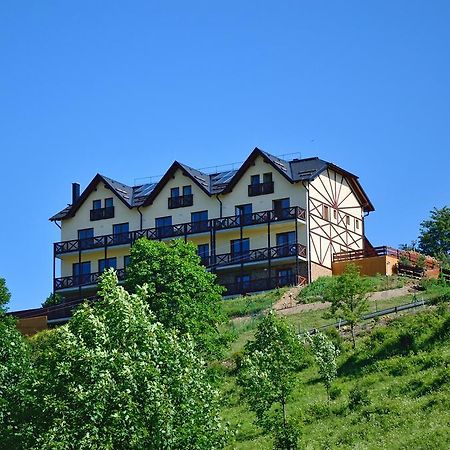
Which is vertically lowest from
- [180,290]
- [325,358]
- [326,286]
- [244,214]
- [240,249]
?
[325,358]

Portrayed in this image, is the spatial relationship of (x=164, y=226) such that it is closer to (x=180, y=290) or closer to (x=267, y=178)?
(x=267, y=178)

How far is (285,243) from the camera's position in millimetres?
80875

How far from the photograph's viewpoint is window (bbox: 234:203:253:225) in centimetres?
8212

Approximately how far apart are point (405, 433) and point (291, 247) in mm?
37847

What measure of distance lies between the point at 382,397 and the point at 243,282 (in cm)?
3365

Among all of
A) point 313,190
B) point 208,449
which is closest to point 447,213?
point 313,190

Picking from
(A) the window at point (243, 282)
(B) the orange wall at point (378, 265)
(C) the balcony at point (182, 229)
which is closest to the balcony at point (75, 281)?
(C) the balcony at point (182, 229)

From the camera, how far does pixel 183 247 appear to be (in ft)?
200

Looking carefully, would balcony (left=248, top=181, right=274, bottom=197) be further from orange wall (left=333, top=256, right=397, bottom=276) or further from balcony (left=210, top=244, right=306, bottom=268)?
orange wall (left=333, top=256, right=397, bottom=276)

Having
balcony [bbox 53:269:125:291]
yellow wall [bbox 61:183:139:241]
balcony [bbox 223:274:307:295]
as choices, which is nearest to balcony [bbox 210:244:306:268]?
balcony [bbox 223:274:307:295]

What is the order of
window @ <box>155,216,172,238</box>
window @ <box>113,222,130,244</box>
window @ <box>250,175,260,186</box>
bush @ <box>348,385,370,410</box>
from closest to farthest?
bush @ <box>348,385,370,410</box>
window @ <box>250,175,260,186</box>
window @ <box>155,216,172,238</box>
window @ <box>113,222,130,244</box>

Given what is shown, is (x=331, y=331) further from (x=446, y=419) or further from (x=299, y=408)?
(x=446, y=419)

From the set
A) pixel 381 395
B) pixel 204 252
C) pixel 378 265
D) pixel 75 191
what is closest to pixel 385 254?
pixel 378 265

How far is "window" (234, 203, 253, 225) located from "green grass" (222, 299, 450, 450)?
2416 centimetres
